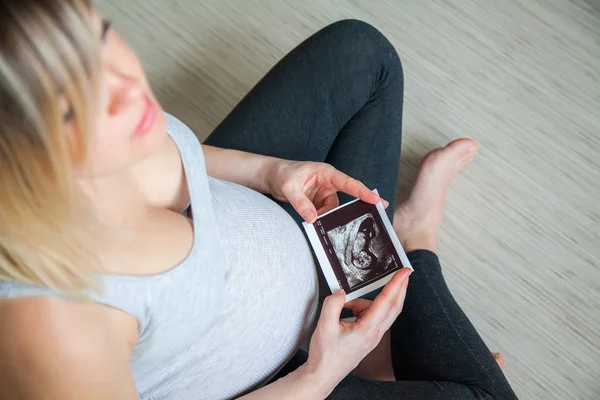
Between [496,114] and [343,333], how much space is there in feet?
2.59

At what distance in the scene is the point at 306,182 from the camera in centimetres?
93

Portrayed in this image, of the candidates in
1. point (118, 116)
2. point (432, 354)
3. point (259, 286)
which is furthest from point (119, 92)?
point (432, 354)

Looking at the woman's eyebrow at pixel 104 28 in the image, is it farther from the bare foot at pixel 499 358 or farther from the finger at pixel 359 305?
the bare foot at pixel 499 358

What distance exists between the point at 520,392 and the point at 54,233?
109 centimetres

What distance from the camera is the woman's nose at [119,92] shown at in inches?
19.7

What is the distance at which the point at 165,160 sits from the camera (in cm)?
73

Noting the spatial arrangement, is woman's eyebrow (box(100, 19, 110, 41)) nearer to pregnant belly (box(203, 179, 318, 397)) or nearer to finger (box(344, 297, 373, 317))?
pregnant belly (box(203, 179, 318, 397))

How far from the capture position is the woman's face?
0.49m

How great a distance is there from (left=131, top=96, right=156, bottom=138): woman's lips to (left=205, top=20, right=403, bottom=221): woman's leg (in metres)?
0.44

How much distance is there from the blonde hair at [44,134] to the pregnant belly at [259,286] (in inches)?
9.5

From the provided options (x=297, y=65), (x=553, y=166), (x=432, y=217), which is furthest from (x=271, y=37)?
(x=553, y=166)

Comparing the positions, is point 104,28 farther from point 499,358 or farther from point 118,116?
point 499,358

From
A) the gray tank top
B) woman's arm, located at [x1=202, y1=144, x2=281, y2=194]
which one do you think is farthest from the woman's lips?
woman's arm, located at [x1=202, y1=144, x2=281, y2=194]

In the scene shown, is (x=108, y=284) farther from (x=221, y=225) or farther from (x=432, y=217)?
(x=432, y=217)
